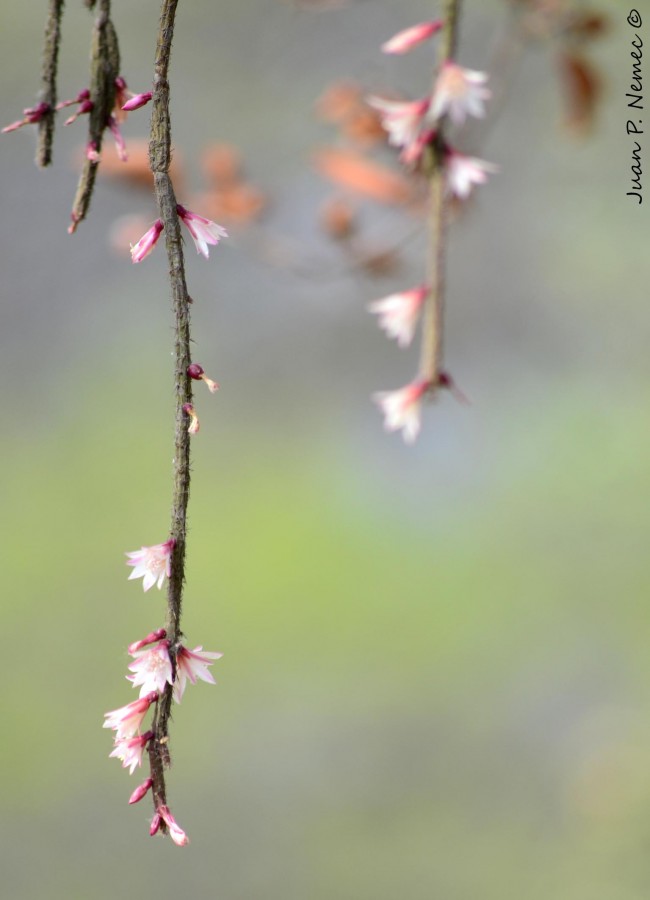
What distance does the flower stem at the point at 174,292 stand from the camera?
391 mm

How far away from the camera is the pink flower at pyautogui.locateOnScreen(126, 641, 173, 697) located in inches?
17.1

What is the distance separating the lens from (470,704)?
316 centimetres

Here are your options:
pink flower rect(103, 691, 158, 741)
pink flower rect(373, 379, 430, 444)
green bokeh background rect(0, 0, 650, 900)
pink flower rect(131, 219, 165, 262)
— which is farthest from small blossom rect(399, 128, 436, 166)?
green bokeh background rect(0, 0, 650, 900)

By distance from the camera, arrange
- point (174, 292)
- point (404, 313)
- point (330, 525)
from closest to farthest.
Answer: point (174, 292) < point (404, 313) < point (330, 525)

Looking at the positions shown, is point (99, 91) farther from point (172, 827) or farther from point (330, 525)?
point (330, 525)

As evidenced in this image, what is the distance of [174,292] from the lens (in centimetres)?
39

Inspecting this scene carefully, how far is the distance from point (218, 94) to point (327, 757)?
2.25 m

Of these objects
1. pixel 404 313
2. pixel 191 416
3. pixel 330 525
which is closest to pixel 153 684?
pixel 191 416

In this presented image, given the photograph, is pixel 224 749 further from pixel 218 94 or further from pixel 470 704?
pixel 218 94

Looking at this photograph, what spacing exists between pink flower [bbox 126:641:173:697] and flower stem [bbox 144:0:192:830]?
0.05ft

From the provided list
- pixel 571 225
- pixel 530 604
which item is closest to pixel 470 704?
pixel 530 604

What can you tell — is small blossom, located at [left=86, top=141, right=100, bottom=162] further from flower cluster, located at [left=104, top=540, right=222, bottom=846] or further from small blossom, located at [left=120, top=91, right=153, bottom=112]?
flower cluster, located at [left=104, top=540, right=222, bottom=846]

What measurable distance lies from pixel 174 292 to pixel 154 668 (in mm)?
151

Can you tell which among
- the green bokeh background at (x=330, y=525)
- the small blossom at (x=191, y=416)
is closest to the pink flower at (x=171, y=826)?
the small blossom at (x=191, y=416)
